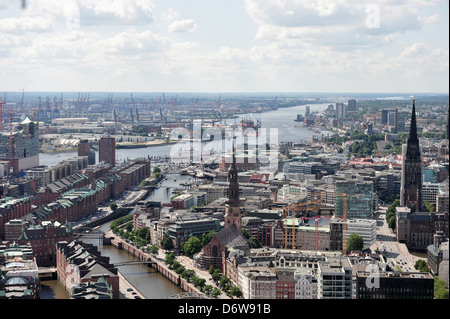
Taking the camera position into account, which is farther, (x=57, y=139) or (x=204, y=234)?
(x=57, y=139)

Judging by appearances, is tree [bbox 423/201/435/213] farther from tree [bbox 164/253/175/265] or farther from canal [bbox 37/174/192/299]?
canal [bbox 37/174/192/299]

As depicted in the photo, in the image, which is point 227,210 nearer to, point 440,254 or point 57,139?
point 440,254

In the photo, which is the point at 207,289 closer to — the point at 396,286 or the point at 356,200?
the point at 396,286

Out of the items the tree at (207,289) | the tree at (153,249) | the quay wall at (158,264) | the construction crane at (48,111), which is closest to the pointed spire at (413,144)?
the tree at (153,249)

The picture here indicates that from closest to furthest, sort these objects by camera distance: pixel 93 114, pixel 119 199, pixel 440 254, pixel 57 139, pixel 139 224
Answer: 1. pixel 440 254
2. pixel 139 224
3. pixel 119 199
4. pixel 57 139
5. pixel 93 114

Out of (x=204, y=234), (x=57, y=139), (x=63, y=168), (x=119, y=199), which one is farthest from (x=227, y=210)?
(x=57, y=139)
